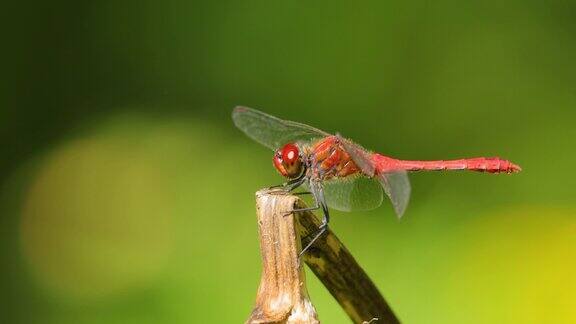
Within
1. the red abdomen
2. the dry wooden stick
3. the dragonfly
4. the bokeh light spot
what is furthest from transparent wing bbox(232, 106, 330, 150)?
the dry wooden stick

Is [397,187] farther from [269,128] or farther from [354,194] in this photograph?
[269,128]

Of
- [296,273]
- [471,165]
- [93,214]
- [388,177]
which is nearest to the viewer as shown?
[296,273]

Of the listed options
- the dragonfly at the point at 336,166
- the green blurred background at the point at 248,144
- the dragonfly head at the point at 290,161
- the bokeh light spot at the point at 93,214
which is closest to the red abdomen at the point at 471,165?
the dragonfly at the point at 336,166

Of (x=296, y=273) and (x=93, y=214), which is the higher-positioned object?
(x=93, y=214)

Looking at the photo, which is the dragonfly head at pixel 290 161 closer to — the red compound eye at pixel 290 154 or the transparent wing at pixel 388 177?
the red compound eye at pixel 290 154

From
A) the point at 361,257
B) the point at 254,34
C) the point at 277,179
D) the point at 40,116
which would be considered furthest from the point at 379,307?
the point at 40,116

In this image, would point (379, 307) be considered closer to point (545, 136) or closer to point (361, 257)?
point (361, 257)

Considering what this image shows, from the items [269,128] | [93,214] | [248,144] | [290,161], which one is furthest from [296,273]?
[93,214]
